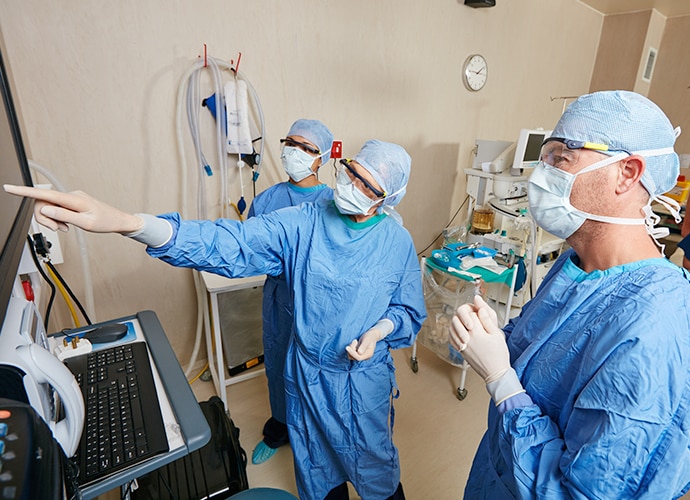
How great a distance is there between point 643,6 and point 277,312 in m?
4.47

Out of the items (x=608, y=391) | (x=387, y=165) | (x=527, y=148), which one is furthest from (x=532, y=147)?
(x=608, y=391)

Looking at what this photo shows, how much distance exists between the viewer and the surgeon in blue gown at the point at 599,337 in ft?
1.92

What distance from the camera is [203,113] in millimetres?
1943

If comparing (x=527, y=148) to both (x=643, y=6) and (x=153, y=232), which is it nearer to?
(x=153, y=232)

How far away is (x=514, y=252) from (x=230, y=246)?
1.67 metres

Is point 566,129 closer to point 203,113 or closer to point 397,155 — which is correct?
point 397,155

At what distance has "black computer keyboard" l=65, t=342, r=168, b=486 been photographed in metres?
0.70

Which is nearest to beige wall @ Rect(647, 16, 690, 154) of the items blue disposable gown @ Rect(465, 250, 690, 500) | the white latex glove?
blue disposable gown @ Rect(465, 250, 690, 500)

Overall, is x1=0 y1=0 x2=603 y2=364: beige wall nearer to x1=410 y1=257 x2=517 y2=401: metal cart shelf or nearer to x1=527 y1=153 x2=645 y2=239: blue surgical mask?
x1=410 y1=257 x2=517 y2=401: metal cart shelf

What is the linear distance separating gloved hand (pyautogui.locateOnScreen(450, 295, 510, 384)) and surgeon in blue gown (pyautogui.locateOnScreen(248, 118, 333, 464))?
34.4 inches

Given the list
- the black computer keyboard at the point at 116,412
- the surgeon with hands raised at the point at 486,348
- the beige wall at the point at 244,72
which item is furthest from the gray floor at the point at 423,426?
the surgeon with hands raised at the point at 486,348

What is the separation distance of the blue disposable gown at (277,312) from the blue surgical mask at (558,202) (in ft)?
2.70

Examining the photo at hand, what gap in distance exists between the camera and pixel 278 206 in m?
1.79

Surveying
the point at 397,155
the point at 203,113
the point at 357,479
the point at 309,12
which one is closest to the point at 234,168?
the point at 203,113
